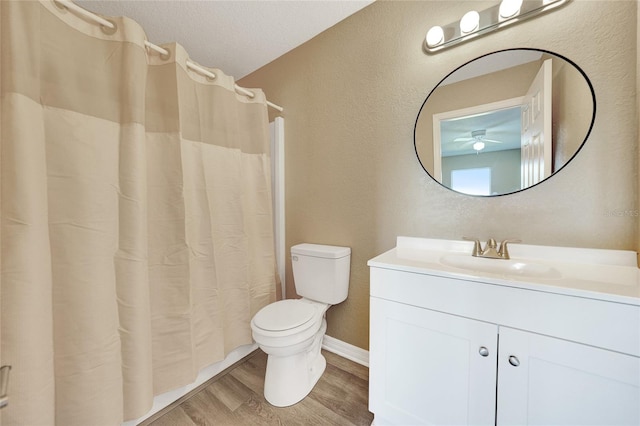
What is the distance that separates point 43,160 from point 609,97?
2.19 metres

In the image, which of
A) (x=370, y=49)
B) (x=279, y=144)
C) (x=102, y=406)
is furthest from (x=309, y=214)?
(x=102, y=406)

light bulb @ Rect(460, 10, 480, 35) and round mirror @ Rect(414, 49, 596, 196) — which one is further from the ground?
light bulb @ Rect(460, 10, 480, 35)

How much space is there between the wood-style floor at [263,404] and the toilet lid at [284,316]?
442mm

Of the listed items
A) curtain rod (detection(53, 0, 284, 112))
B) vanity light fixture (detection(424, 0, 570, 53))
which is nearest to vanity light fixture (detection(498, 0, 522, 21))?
vanity light fixture (detection(424, 0, 570, 53))

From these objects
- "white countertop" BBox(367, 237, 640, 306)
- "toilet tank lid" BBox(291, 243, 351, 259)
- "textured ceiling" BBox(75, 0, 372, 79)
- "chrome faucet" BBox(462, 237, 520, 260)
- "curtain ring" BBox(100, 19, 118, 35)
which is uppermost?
"textured ceiling" BBox(75, 0, 372, 79)

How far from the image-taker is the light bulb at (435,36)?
3.94ft

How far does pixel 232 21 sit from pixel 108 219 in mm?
1442

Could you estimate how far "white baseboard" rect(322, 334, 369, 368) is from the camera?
4.96 feet

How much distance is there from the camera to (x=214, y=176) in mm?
1425

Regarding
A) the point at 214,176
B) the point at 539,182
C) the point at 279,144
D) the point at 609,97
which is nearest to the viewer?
the point at 609,97

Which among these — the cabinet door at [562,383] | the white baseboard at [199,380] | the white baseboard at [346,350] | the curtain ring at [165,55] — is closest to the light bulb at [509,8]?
the cabinet door at [562,383]

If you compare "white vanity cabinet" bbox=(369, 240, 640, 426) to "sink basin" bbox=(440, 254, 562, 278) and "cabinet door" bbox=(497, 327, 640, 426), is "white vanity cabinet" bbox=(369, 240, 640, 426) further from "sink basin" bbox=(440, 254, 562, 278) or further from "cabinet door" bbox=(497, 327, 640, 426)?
"sink basin" bbox=(440, 254, 562, 278)

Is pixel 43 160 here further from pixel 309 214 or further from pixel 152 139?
pixel 309 214

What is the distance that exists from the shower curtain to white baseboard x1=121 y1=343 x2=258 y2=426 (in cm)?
10
